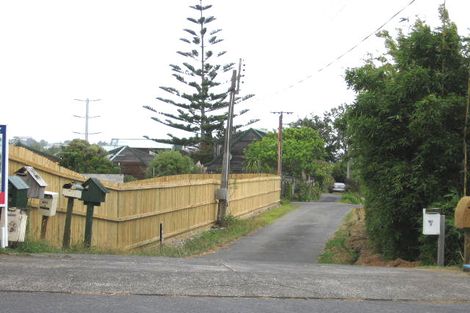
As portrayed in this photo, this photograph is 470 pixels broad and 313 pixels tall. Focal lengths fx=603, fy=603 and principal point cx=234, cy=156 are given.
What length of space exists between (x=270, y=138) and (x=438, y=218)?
4319 centimetres

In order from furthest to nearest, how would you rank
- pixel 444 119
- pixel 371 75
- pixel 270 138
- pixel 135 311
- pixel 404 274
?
pixel 270 138, pixel 371 75, pixel 444 119, pixel 404 274, pixel 135 311

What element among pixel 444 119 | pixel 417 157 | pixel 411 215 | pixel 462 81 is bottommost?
pixel 411 215

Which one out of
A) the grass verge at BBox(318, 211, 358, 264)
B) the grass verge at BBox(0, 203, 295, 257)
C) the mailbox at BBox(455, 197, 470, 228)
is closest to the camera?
the mailbox at BBox(455, 197, 470, 228)

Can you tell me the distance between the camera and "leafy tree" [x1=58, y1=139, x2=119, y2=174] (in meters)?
46.3

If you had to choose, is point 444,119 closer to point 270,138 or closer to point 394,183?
point 394,183

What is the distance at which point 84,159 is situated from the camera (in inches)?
1855

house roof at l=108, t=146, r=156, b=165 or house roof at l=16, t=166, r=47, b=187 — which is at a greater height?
house roof at l=108, t=146, r=156, b=165

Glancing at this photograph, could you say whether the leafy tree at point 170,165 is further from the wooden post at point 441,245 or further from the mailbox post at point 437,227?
the wooden post at point 441,245

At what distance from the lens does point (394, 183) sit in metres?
13.5

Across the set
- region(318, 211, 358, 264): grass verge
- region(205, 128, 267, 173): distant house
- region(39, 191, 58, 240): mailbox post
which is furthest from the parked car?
region(39, 191, 58, 240): mailbox post

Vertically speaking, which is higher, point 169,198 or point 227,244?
point 169,198

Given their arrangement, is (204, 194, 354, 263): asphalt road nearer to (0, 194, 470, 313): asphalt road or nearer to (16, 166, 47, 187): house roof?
(16, 166, 47, 187): house roof

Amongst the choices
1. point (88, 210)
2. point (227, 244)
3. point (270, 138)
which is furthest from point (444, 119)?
point (270, 138)

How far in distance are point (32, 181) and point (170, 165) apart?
2957cm
